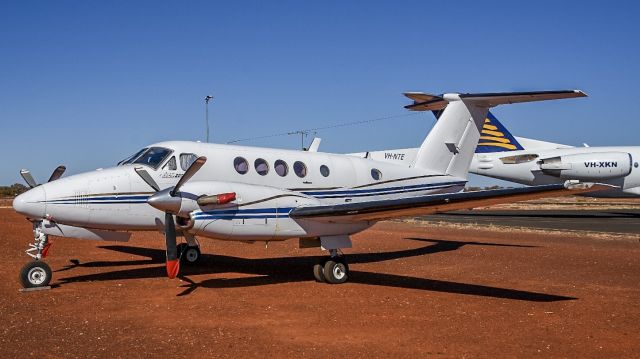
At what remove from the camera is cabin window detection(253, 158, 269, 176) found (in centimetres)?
1349

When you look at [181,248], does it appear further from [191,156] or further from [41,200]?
[41,200]

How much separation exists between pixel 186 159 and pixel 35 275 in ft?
12.4

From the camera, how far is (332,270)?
1278cm

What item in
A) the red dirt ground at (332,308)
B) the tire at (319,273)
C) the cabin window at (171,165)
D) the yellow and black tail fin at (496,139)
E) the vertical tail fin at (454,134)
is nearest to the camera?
the red dirt ground at (332,308)

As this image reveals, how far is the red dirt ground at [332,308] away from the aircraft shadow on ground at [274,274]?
0.15 feet

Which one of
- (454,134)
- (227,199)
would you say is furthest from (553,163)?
(227,199)

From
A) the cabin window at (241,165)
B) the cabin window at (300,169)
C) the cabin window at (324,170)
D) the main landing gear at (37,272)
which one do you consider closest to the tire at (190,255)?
the cabin window at (241,165)

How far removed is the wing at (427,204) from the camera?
9.69 m

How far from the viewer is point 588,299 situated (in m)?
10.7

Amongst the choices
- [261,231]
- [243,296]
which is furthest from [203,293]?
[261,231]

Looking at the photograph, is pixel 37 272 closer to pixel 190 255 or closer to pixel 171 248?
pixel 171 248

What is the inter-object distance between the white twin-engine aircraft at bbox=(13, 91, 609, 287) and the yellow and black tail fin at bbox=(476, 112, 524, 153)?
80.7 ft

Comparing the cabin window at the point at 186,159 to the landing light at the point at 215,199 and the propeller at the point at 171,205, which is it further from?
the landing light at the point at 215,199

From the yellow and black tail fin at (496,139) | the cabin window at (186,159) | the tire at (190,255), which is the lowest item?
the tire at (190,255)
